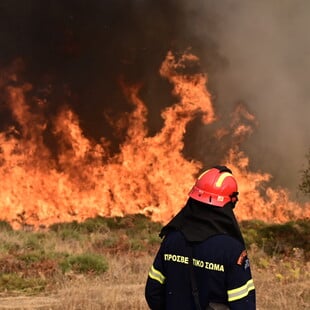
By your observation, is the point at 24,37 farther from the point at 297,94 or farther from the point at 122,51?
the point at 297,94

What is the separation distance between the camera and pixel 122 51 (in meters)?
26.4

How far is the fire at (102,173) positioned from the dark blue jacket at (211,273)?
684 inches

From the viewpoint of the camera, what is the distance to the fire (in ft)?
69.9

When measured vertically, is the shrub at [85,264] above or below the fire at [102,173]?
below

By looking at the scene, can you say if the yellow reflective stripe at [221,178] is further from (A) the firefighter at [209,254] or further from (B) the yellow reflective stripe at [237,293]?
(B) the yellow reflective stripe at [237,293]

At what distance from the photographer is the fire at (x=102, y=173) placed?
2131cm

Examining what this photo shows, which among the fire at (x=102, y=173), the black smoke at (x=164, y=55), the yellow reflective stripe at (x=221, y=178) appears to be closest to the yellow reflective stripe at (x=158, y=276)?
the yellow reflective stripe at (x=221, y=178)

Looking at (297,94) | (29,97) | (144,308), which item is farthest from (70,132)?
(144,308)

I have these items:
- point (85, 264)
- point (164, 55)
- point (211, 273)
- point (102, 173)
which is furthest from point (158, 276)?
point (164, 55)

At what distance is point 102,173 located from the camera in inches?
884

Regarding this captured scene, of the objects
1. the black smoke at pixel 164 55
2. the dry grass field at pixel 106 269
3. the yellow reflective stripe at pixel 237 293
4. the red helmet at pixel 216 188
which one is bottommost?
the dry grass field at pixel 106 269

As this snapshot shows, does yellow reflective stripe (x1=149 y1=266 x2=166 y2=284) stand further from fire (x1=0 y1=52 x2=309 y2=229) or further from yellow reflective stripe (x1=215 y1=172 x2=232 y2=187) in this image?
fire (x1=0 y1=52 x2=309 y2=229)

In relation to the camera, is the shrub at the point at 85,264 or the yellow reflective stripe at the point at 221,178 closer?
the yellow reflective stripe at the point at 221,178

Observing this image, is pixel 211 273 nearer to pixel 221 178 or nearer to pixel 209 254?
pixel 209 254
